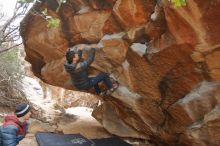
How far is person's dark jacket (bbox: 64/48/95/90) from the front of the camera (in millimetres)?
8312

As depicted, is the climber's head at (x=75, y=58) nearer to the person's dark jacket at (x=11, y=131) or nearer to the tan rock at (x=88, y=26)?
the tan rock at (x=88, y=26)

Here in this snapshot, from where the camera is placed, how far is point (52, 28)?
9.95 metres

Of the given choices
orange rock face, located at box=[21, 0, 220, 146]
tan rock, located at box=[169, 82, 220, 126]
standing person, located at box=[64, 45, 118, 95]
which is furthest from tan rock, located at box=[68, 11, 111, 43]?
tan rock, located at box=[169, 82, 220, 126]

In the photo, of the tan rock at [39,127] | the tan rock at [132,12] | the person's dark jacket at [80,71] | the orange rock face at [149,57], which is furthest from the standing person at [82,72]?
the tan rock at [39,127]

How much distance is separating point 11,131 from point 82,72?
3202mm

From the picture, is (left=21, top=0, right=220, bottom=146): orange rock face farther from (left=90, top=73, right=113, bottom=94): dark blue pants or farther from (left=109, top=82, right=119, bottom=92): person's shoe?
(left=90, top=73, right=113, bottom=94): dark blue pants

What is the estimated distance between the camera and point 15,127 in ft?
18.3

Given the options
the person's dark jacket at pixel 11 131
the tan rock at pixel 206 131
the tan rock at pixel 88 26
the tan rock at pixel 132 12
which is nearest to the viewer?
the person's dark jacket at pixel 11 131

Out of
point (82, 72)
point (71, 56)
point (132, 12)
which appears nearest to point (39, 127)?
point (82, 72)

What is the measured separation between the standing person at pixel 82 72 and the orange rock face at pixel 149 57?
0.25 meters

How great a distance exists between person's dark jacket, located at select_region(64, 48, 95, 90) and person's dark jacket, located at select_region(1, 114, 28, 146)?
9.15 ft

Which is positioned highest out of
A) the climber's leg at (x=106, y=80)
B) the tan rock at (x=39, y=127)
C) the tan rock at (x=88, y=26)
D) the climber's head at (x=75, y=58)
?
the tan rock at (x=88, y=26)

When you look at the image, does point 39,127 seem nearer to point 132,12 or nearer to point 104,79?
point 104,79

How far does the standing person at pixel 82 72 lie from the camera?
832cm
